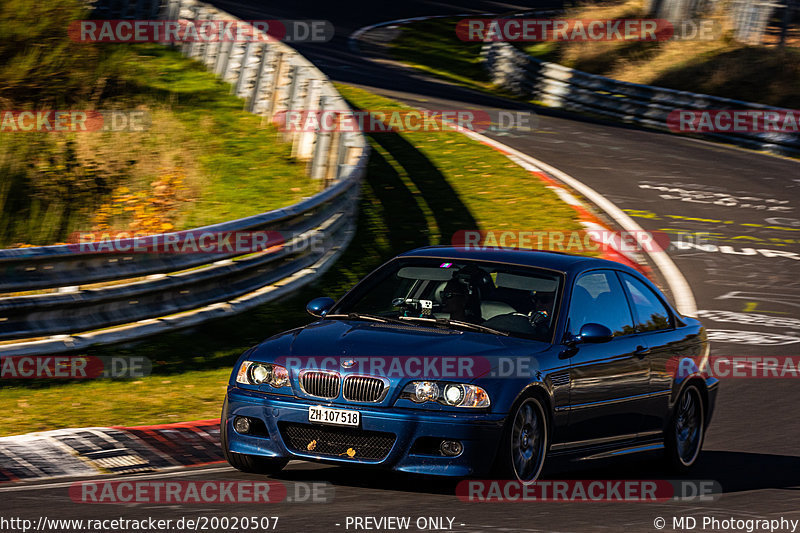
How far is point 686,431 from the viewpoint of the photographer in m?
9.21

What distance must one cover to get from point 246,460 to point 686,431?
3.54m

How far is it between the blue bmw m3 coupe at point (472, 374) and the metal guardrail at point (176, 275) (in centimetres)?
300

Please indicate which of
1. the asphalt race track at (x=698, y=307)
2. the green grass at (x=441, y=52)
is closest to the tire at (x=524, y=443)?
the asphalt race track at (x=698, y=307)

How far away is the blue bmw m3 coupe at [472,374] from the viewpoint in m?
7.04

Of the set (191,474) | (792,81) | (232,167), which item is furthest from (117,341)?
(792,81)

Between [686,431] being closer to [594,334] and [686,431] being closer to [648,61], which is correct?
[594,334]

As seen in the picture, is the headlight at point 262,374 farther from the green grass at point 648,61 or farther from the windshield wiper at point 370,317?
the green grass at point 648,61

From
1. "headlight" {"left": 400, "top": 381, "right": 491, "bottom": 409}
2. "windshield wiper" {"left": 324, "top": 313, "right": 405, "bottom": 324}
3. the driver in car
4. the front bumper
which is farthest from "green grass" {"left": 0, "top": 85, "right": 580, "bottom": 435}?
"headlight" {"left": 400, "top": 381, "right": 491, "bottom": 409}

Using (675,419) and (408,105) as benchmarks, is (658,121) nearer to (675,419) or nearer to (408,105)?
(408,105)

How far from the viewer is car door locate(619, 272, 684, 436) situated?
872cm

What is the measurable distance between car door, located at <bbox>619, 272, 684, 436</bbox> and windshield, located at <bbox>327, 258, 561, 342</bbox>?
1.00 meters

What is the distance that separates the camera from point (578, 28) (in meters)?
37.0

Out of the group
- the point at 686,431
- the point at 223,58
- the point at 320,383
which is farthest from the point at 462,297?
the point at 223,58

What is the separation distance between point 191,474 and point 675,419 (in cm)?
362
